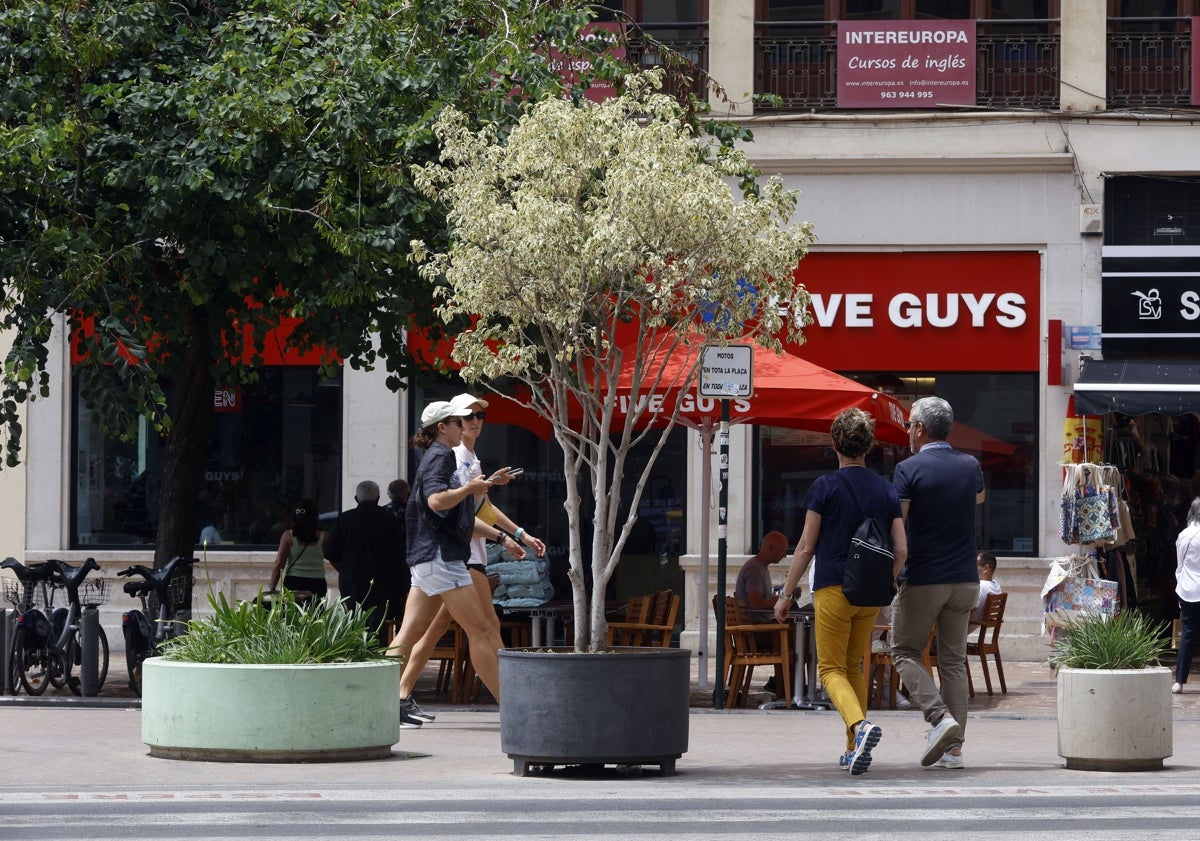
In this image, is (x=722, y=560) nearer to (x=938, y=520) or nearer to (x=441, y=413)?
(x=441, y=413)

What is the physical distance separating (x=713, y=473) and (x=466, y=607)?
7.64 meters

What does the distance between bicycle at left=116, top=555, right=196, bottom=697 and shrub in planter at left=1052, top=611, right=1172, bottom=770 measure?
6.91 meters

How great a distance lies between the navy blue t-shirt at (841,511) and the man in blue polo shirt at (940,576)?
0.72 ft

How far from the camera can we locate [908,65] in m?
19.1

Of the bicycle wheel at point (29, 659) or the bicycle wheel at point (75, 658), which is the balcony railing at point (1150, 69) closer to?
the bicycle wheel at point (75, 658)

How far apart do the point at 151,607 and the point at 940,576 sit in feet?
22.9

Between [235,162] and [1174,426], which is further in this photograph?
[1174,426]

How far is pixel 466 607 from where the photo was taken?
448 inches

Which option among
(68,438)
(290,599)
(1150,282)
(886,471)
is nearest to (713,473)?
(886,471)

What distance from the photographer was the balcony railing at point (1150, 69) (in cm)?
1886

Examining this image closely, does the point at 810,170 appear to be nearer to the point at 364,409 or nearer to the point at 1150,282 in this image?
the point at 1150,282

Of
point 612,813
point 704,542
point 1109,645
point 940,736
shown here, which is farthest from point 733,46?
point 612,813

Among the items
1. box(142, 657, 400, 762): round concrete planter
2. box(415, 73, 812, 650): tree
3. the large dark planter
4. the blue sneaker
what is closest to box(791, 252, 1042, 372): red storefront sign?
box(415, 73, 812, 650): tree

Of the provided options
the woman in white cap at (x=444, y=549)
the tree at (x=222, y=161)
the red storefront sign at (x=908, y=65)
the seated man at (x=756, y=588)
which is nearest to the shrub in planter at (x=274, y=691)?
the woman in white cap at (x=444, y=549)
